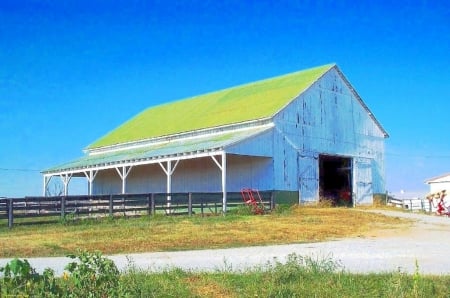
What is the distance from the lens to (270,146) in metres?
28.7

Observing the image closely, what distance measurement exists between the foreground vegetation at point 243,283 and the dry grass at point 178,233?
4154 millimetres

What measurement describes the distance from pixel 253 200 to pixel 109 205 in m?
6.83

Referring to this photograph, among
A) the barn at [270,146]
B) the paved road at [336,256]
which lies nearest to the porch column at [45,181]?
A: the barn at [270,146]

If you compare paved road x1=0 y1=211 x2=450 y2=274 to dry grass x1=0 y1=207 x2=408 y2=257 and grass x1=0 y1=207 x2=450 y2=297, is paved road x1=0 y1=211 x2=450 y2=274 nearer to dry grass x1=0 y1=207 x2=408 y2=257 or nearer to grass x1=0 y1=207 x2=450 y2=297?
grass x1=0 y1=207 x2=450 y2=297

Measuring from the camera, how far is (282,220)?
73.7ft

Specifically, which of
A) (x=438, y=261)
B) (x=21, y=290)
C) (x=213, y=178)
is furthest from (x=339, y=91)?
(x=21, y=290)

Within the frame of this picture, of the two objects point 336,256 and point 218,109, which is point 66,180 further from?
point 336,256

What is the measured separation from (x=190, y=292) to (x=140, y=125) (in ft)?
120

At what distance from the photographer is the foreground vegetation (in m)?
6.23

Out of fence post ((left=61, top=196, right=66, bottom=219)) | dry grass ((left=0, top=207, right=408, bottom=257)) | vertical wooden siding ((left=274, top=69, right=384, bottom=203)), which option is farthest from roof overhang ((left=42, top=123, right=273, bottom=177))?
fence post ((left=61, top=196, right=66, bottom=219))

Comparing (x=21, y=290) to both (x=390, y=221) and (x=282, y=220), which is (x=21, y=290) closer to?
(x=282, y=220)

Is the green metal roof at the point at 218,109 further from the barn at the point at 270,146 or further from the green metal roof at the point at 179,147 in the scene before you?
the green metal roof at the point at 179,147

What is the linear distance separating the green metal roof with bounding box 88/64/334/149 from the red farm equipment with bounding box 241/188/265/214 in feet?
14.7

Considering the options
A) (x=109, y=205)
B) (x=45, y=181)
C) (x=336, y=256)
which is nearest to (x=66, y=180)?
(x=45, y=181)
